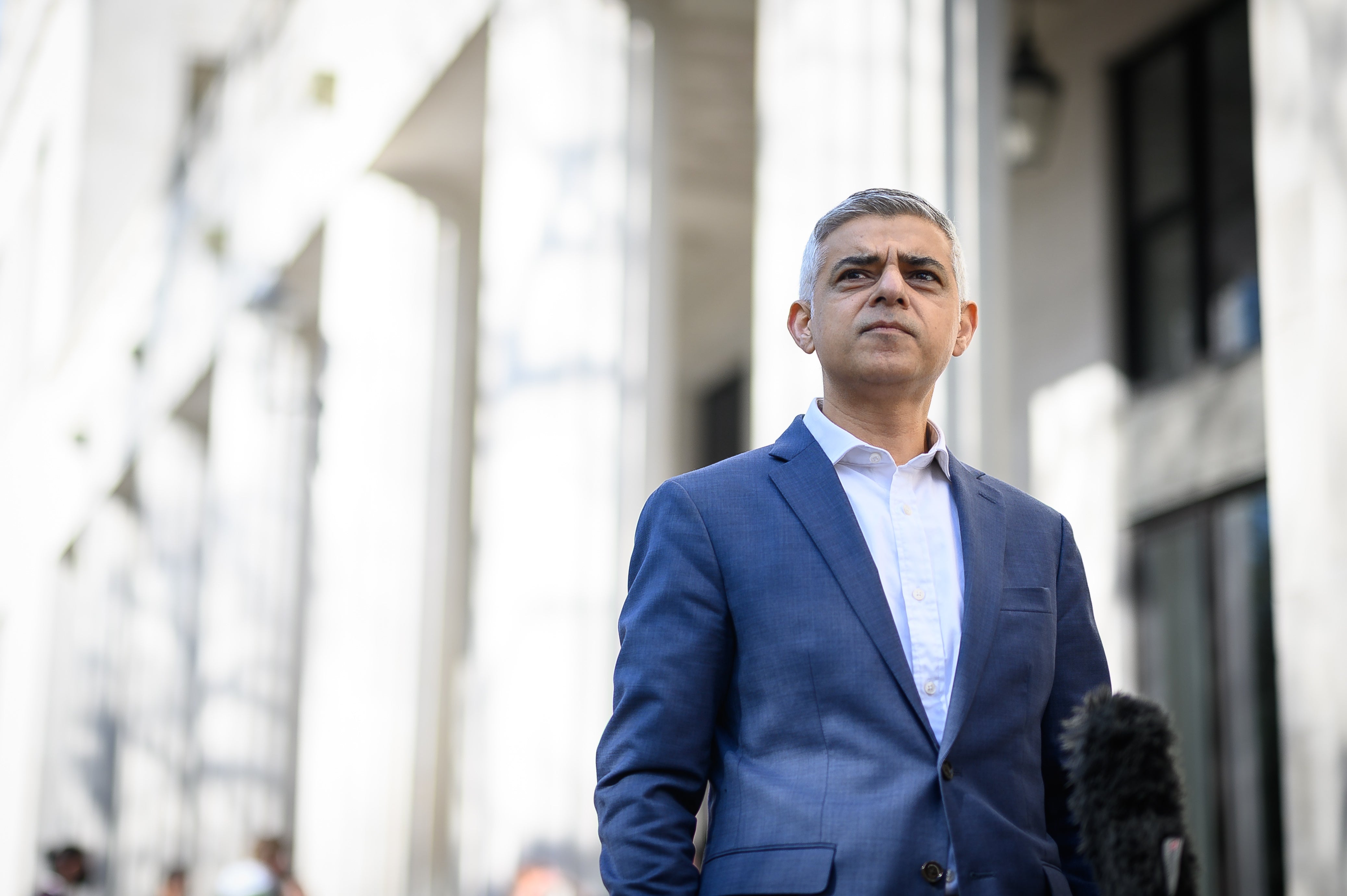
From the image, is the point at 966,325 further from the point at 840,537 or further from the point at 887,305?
the point at 840,537

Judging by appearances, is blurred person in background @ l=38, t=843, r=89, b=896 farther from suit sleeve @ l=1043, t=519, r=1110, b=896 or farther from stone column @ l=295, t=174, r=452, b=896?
suit sleeve @ l=1043, t=519, r=1110, b=896

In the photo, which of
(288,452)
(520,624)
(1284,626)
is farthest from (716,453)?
(1284,626)

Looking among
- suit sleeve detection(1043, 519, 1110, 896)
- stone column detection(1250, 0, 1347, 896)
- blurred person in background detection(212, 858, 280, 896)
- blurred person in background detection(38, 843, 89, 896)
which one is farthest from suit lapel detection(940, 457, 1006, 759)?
blurred person in background detection(38, 843, 89, 896)

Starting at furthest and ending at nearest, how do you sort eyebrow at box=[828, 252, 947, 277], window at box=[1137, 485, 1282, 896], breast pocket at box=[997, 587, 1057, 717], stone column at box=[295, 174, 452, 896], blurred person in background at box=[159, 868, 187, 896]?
blurred person in background at box=[159, 868, 187, 896], stone column at box=[295, 174, 452, 896], window at box=[1137, 485, 1282, 896], eyebrow at box=[828, 252, 947, 277], breast pocket at box=[997, 587, 1057, 717]

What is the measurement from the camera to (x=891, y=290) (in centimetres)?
282

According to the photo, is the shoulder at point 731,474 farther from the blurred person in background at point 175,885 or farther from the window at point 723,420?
the window at point 723,420

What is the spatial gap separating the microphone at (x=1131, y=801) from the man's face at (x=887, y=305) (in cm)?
77

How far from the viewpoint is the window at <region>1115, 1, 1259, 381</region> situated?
12094 millimetres

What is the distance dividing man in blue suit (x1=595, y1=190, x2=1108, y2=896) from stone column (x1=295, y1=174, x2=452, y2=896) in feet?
35.6

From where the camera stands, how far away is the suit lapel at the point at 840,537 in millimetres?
2682

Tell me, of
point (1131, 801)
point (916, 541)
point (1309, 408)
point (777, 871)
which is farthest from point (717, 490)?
point (1309, 408)

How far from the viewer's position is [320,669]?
13547 mm

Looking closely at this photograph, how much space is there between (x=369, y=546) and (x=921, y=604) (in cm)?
1135

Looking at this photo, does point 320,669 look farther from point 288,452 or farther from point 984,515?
point 984,515
